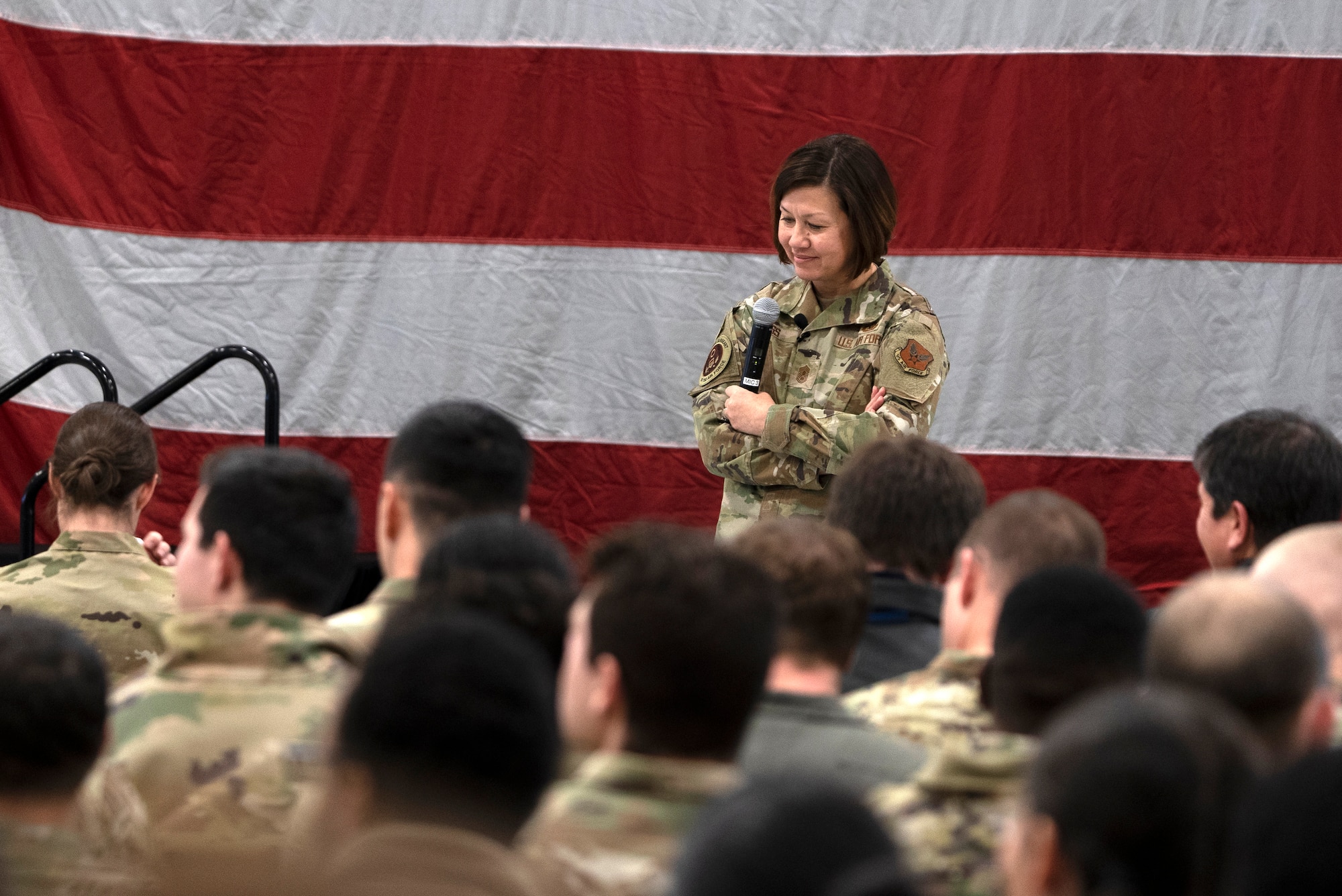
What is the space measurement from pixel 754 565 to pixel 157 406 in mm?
3269

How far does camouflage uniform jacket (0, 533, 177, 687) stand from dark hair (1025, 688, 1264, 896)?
190 centimetres

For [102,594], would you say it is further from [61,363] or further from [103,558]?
[61,363]

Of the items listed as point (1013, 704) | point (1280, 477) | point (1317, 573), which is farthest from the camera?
point (1280, 477)

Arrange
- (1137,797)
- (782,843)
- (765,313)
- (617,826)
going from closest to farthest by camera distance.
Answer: (782,843) < (1137,797) < (617,826) < (765,313)

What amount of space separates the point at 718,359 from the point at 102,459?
1.29m

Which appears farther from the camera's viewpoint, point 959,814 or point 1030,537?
point 1030,537

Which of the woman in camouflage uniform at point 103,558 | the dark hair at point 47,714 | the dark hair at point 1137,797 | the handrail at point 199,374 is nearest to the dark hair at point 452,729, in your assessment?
the dark hair at point 1137,797

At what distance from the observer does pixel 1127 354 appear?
13.7 feet

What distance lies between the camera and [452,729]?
115 centimetres

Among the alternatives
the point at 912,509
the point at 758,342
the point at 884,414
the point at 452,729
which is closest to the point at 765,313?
the point at 758,342

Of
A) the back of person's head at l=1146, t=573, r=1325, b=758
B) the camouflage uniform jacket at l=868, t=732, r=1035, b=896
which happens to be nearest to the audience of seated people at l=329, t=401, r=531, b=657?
the camouflage uniform jacket at l=868, t=732, r=1035, b=896

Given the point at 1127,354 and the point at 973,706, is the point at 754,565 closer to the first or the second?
the point at 973,706

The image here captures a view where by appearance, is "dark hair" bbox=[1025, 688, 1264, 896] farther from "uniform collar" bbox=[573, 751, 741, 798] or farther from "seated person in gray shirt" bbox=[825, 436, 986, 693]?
"seated person in gray shirt" bbox=[825, 436, 986, 693]

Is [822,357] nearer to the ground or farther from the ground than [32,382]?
farther from the ground
